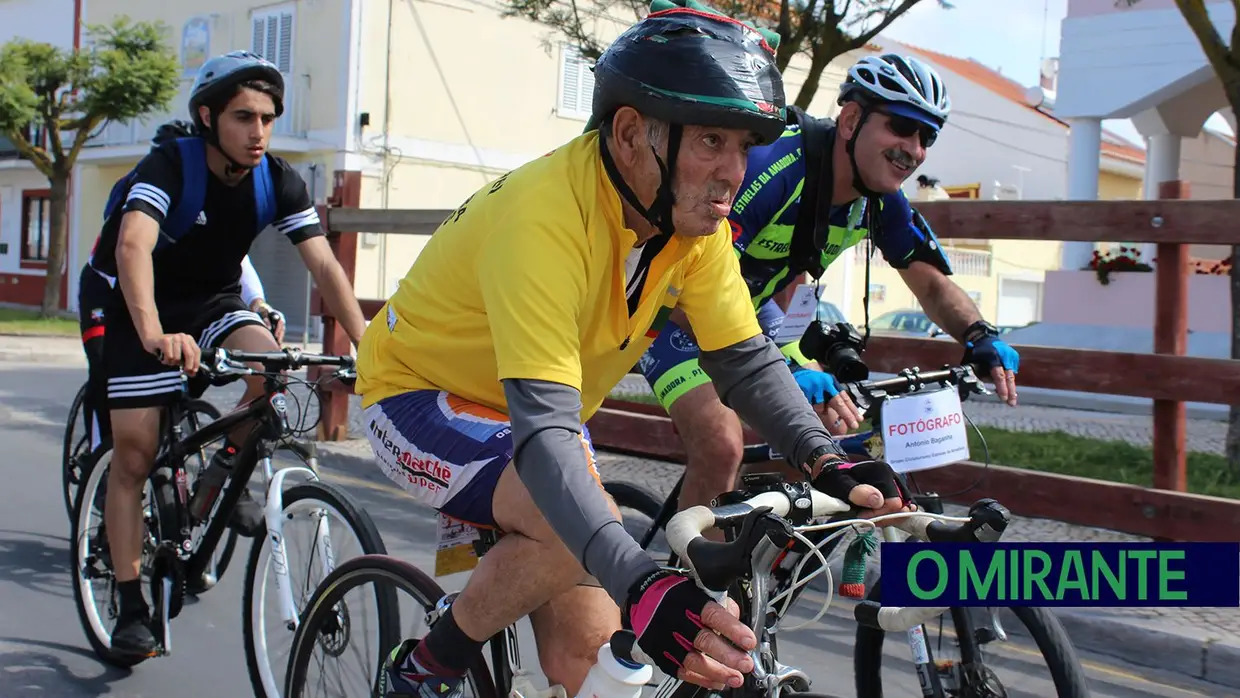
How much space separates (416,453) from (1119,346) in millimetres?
15001

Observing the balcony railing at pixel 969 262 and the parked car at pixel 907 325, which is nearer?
the parked car at pixel 907 325

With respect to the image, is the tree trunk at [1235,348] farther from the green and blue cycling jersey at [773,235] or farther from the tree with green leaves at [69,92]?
the tree with green leaves at [69,92]

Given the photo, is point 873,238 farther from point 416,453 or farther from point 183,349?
point 183,349

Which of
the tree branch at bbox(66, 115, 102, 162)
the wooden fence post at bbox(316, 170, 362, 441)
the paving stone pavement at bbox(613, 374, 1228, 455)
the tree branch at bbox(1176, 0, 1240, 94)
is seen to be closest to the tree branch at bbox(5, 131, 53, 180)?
the tree branch at bbox(66, 115, 102, 162)

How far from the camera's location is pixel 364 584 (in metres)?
2.90

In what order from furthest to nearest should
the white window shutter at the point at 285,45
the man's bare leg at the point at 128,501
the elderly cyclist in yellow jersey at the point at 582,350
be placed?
the white window shutter at the point at 285,45
the man's bare leg at the point at 128,501
the elderly cyclist in yellow jersey at the point at 582,350

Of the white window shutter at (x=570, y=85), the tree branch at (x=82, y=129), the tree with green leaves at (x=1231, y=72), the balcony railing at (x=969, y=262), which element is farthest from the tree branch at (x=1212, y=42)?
the balcony railing at (x=969, y=262)

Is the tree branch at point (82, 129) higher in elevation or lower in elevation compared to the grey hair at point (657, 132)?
higher

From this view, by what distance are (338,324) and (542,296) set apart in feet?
23.6

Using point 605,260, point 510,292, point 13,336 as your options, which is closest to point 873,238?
point 605,260

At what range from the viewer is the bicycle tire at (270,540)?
3.24 meters

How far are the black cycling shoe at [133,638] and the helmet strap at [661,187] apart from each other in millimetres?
2727

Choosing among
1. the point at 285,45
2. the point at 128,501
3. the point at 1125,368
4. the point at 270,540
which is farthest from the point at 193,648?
the point at 285,45

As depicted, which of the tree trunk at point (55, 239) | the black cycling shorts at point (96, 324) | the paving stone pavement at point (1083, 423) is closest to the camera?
the black cycling shorts at point (96, 324)
